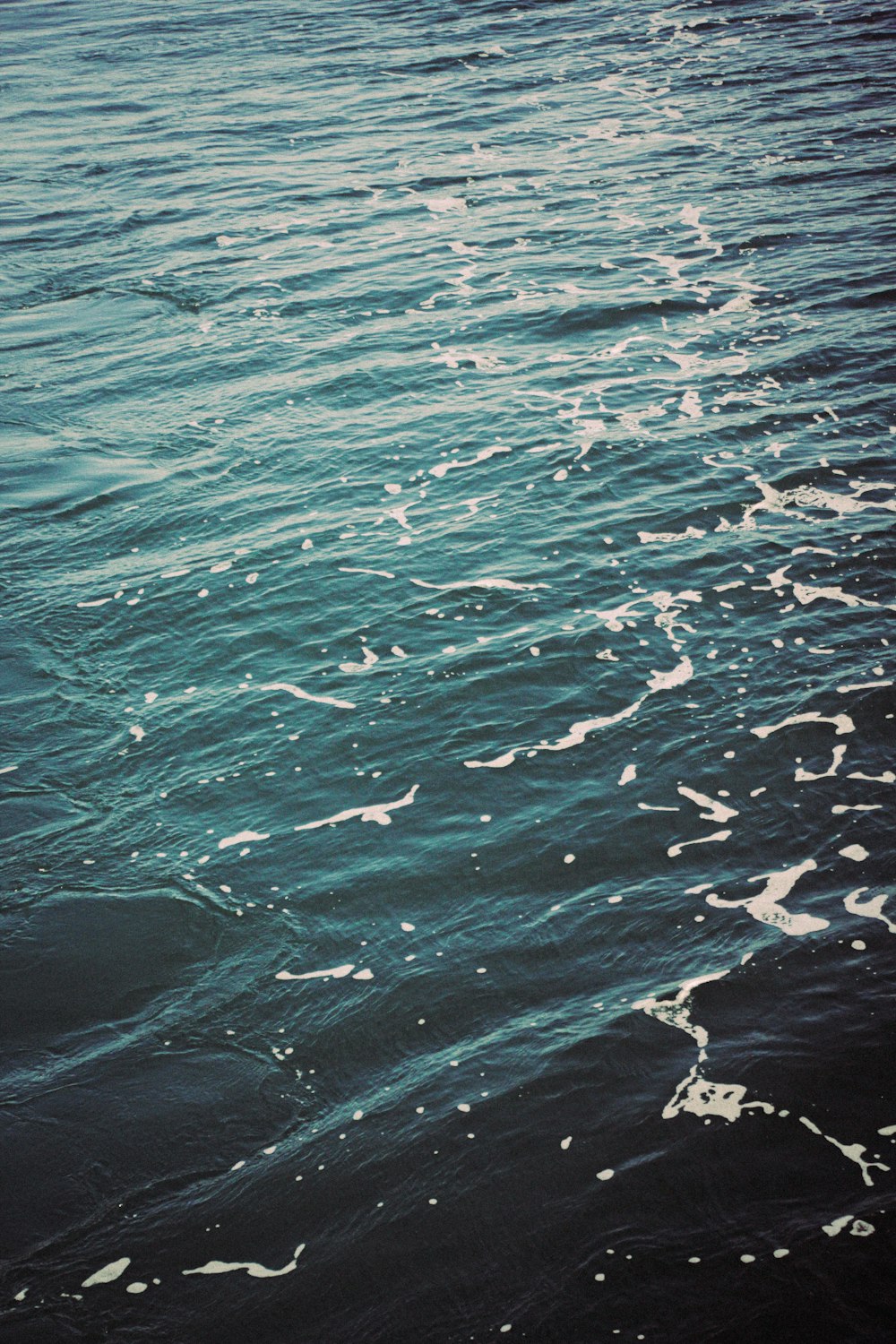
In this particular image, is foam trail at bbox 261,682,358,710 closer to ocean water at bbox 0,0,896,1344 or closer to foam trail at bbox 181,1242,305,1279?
ocean water at bbox 0,0,896,1344

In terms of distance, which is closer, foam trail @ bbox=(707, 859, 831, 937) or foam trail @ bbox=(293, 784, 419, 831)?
foam trail @ bbox=(707, 859, 831, 937)

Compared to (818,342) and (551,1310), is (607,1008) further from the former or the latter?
(818,342)

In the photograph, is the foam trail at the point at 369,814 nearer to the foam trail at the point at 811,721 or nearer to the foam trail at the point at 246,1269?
the foam trail at the point at 811,721

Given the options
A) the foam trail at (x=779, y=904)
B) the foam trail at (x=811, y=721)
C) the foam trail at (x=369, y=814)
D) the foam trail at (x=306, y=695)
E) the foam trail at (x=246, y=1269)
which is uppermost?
the foam trail at (x=306, y=695)

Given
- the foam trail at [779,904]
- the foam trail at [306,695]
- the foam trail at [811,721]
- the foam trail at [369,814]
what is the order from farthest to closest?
1. the foam trail at [306,695]
2. the foam trail at [811,721]
3. the foam trail at [369,814]
4. the foam trail at [779,904]

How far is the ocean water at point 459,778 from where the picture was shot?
5469 millimetres

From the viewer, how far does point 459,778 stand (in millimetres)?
8391

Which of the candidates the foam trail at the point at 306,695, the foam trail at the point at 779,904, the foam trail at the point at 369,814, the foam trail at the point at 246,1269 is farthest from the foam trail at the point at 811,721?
the foam trail at the point at 246,1269

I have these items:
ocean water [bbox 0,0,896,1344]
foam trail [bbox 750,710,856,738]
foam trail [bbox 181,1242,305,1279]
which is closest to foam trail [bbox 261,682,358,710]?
ocean water [bbox 0,0,896,1344]

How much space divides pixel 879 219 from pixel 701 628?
34.1 ft

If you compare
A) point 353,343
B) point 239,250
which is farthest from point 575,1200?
point 239,250

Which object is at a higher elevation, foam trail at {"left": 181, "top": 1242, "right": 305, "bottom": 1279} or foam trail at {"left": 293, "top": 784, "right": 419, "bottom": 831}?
foam trail at {"left": 293, "top": 784, "right": 419, "bottom": 831}

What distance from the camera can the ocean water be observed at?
5469mm

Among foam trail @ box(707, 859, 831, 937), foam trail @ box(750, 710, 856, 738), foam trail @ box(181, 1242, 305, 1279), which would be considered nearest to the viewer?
foam trail @ box(181, 1242, 305, 1279)
